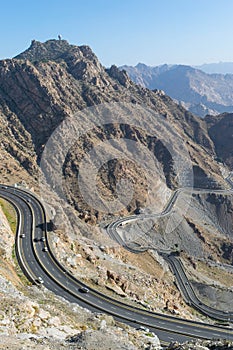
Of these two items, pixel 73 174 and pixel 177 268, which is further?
pixel 73 174

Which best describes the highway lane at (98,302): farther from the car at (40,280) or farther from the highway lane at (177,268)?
the highway lane at (177,268)

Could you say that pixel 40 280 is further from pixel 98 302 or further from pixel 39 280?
pixel 98 302

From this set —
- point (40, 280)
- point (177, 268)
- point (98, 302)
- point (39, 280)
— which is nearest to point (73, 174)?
point (177, 268)

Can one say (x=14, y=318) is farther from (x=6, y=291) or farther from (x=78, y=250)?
(x=78, y=250)

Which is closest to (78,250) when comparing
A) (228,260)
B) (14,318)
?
(14,318)

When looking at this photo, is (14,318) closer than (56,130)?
Yes

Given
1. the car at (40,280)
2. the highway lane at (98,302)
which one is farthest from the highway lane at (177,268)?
the car at (40,280)

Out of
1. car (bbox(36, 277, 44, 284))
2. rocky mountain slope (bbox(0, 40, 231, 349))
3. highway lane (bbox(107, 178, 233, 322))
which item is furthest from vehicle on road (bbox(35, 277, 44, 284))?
highway lane (bbox(107, 178, 233, 322))

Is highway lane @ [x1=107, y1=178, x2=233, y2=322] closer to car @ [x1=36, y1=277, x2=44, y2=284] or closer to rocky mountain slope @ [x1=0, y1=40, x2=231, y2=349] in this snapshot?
rocky mountain slope @ [x1=0, y1=40, x2=231, y2=349]

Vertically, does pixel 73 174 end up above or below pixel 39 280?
above
